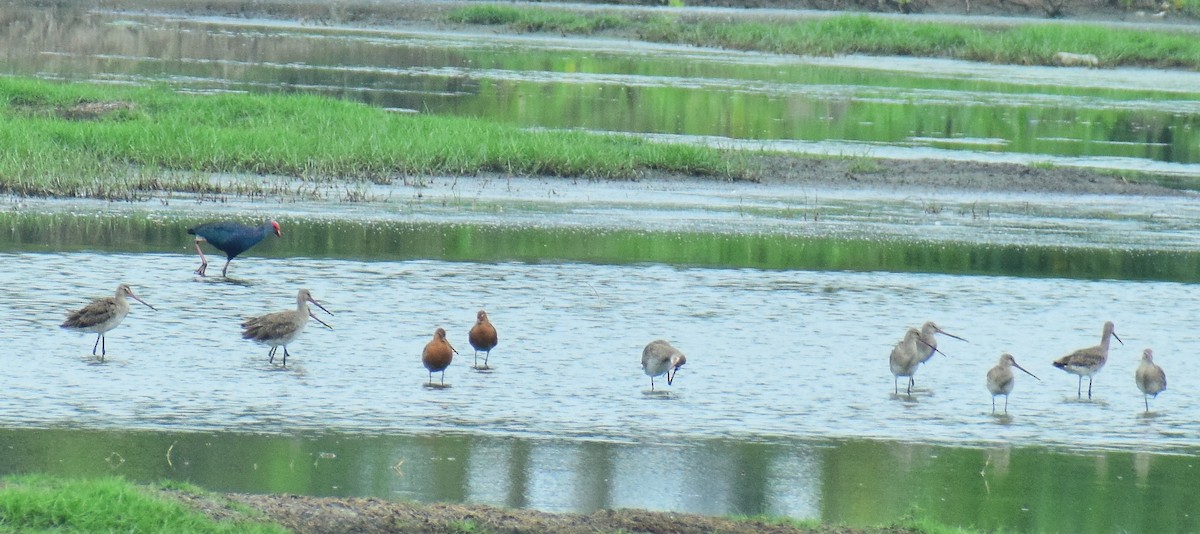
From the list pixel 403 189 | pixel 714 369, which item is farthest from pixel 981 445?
pixel 403 189

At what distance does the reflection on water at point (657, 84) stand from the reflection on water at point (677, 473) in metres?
17.6

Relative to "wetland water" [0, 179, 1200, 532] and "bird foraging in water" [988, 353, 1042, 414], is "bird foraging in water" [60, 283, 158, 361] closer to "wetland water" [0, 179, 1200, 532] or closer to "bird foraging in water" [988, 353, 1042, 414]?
"wetland water" [0, 179, 1200, 532]

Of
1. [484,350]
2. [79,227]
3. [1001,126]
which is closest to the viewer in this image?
[484,350]

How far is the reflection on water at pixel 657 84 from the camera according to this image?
2930 cm

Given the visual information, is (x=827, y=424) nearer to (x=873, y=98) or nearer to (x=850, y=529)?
(x=850, y=529)

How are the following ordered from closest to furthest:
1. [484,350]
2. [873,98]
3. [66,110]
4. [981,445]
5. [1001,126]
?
[981,445] → [484,350] → [66,110] → [1001,126] → [873,98]

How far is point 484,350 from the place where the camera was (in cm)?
1159

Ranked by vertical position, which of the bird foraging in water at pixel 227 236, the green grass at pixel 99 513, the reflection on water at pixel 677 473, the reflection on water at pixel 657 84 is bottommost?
the reflection on water at pixel 677 473

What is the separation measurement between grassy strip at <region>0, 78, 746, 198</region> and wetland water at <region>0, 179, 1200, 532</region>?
138cm

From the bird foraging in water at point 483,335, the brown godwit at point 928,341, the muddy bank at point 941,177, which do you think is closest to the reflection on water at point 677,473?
the brown godwit at point 928,341

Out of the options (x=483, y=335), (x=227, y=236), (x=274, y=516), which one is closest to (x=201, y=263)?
(x=227, y=236)

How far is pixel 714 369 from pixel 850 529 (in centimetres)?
423

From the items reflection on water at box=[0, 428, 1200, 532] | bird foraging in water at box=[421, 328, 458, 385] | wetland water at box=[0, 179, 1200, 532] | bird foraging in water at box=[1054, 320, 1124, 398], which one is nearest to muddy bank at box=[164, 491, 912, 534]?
reflection on water at box=[0, 428, 1200, 532]

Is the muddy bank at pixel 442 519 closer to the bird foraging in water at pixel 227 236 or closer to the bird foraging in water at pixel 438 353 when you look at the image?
the bird foraging in water at pixel 438 353
